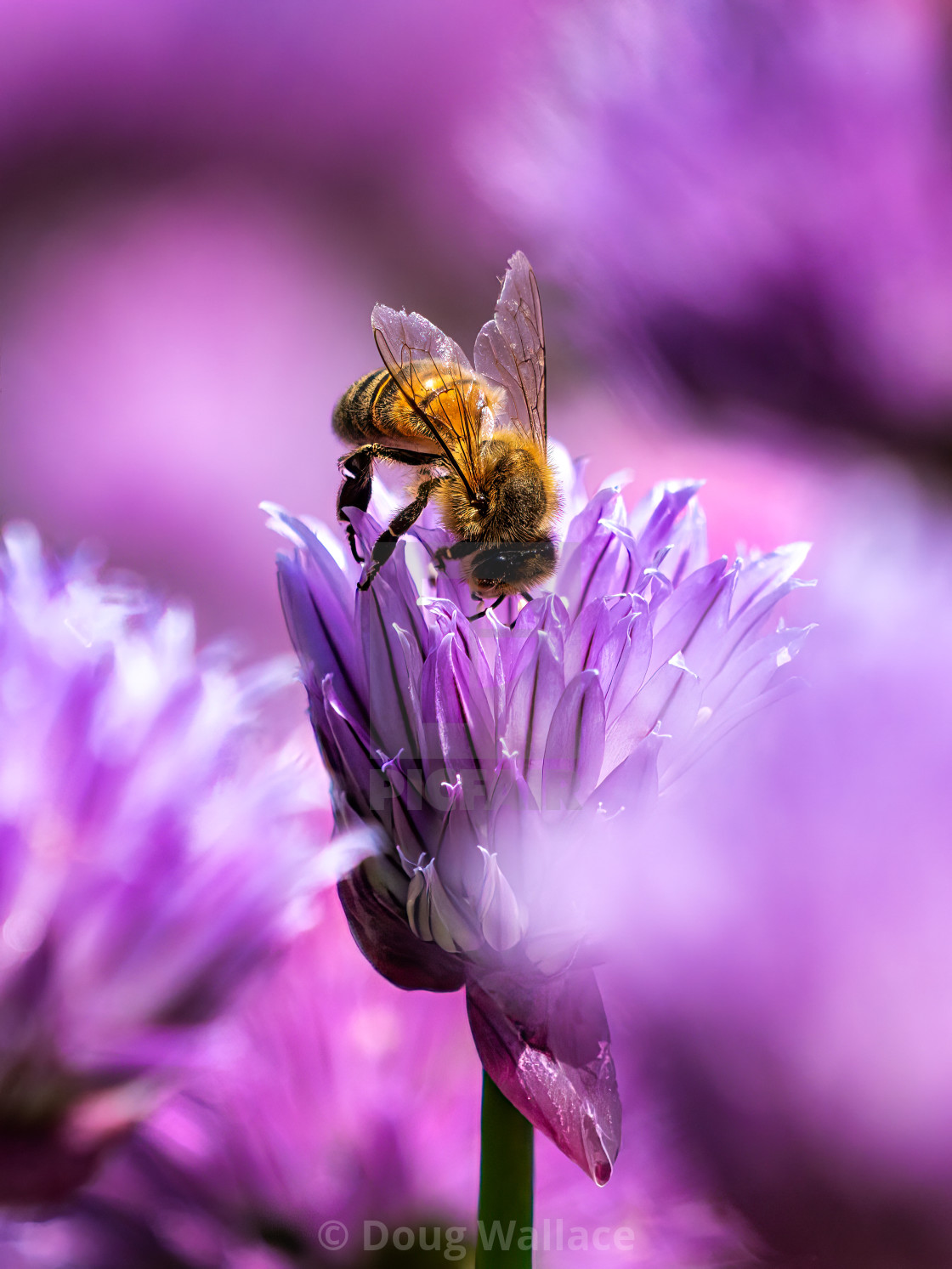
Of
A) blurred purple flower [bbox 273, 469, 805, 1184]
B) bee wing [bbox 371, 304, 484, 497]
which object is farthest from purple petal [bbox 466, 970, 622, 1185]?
bee wing [bbox 371, 304, 484, 497]

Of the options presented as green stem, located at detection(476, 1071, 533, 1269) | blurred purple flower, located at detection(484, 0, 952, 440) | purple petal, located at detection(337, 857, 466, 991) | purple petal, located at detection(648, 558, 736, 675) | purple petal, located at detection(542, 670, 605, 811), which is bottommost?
green stem, located at detection(476, 1071, 533, 1269)

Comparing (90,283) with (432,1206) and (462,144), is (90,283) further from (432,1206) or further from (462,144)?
(432,1206)

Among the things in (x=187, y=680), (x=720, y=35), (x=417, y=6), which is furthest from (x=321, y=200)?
(x=187, y=680)

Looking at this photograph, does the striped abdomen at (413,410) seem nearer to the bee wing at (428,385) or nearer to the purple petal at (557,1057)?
the bee wing at (428,385)

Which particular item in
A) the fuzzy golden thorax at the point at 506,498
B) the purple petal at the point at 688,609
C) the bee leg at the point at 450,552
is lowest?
the purple petal at the point at 688,609

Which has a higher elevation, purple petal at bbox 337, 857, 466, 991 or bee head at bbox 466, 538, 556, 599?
bee head at bbox 466, 538, 556, 599

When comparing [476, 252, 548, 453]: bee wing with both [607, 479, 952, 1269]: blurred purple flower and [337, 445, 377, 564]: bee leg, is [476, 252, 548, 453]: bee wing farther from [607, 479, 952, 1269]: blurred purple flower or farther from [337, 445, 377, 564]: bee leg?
[607, 479, 952, 1269]: blurred purple flower

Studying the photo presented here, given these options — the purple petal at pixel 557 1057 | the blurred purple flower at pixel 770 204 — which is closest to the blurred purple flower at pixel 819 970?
the purple petal at pixel 557 1057
